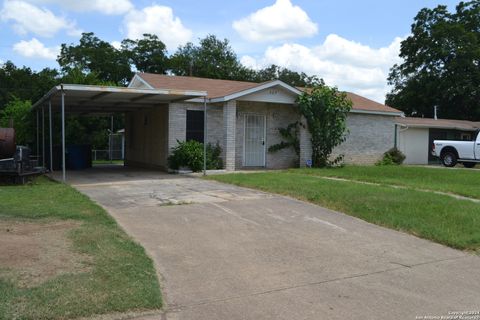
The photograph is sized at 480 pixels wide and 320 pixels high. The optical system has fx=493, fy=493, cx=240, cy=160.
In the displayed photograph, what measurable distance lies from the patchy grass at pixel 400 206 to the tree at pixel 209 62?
36614mm

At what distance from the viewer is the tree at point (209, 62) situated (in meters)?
51.8

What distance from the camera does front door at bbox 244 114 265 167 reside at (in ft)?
64.0

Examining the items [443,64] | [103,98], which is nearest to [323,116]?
[103,98]

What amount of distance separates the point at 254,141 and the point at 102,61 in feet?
110

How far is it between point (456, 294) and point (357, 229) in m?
3.04

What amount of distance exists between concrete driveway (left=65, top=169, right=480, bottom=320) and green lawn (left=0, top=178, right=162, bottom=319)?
26cm

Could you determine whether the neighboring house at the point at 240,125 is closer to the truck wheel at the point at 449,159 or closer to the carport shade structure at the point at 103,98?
the carport shade structure at the point at 103,98

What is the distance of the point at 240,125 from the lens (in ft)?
63.3

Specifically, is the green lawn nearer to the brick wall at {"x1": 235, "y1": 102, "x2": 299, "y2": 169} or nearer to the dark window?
the dark window

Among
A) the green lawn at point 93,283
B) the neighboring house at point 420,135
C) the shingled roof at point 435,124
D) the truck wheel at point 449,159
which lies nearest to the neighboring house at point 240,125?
the truck wheel at point 449,159

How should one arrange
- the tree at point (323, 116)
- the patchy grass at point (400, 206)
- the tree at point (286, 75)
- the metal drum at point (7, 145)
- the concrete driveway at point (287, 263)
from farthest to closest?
1. the tree at point (286, 75)
2. the tree at point (323, 116)
3. the metal drum at point (7, 145)
4. the patchy grass at point (400, 206)
5. the concrete driveway at point (287, 263)

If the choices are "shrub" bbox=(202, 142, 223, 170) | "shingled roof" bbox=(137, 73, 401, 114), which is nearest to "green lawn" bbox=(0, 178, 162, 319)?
"shrub" bbox=(202, 142, 223, 170)

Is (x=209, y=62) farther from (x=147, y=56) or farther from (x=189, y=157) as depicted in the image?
(x=189, y=157)

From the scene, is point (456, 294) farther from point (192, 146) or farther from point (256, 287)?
point (192, 146)
